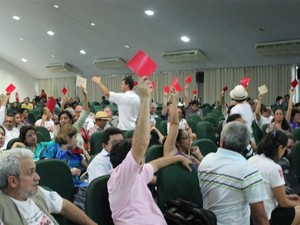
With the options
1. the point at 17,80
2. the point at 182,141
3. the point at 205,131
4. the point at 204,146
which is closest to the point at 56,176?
the point at 182,141

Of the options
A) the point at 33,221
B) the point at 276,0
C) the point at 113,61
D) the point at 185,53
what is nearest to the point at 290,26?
the point at 276,0

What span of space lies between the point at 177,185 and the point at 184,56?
439 inches

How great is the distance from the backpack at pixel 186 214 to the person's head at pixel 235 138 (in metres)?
0.44

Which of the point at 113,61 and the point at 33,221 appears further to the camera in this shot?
the point at 113,61

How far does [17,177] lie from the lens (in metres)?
1.86

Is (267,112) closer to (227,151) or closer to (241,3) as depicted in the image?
(241,3)

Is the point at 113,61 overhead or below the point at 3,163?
overhead

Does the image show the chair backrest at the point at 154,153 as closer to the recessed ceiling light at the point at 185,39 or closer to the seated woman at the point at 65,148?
the seated woman at the point at 65,148

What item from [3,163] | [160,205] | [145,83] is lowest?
[160,205]

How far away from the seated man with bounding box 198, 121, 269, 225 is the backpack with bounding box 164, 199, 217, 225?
135 mm

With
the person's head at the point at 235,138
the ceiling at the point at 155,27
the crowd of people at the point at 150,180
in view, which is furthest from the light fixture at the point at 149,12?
the person's head at the point at 235,138

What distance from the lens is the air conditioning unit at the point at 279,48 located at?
11312 mm

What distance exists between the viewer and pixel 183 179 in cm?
273

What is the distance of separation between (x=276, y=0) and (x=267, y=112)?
3248 mm
